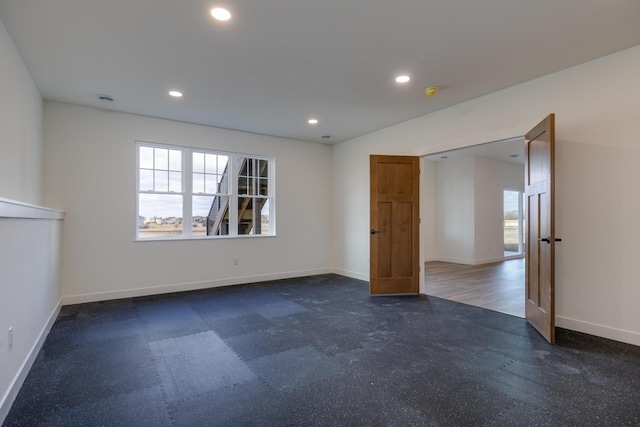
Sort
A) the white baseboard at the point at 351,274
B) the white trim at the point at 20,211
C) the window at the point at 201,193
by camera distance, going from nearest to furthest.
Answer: the white trim at the point at 20,211 → the window at the point at 201,193 → the white baseboard at the point at 351,274

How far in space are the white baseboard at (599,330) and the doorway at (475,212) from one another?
3196 mm

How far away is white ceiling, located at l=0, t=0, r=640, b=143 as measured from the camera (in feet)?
7.71

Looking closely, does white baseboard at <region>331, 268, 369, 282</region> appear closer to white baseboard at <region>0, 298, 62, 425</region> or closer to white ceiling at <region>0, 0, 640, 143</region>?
white ceiling at <region>0, 0, 640, 143</region>

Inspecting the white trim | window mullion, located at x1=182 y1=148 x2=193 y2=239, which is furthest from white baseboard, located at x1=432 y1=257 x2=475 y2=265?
the white trim

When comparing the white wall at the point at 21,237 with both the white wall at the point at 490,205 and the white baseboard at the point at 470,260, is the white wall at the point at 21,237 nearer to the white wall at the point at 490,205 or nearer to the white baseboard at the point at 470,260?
the white baseboard at the point at 470,260

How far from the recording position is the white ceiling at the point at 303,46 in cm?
235

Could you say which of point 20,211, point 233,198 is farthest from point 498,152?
point 20,211

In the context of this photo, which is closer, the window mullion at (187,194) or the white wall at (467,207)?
the window mullion at (187,194)

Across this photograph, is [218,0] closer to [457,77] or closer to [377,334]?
[457,77]

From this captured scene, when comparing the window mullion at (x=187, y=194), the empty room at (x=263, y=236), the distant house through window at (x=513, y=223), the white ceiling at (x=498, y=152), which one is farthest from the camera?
the distant house through window at (x=513, y=223)

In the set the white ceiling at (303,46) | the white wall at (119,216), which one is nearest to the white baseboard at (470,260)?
the white wall at (119,216)

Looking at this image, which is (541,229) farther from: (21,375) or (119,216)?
(119,216)

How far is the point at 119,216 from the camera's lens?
4.58 m

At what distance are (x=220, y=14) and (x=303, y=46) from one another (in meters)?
0.75
